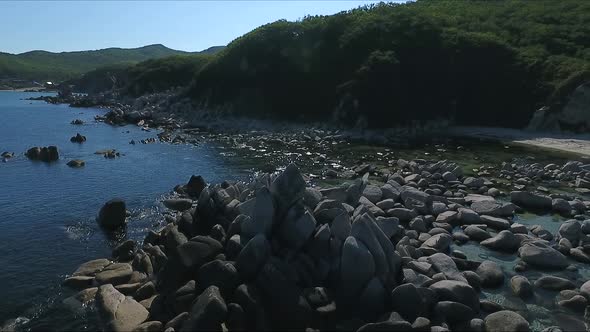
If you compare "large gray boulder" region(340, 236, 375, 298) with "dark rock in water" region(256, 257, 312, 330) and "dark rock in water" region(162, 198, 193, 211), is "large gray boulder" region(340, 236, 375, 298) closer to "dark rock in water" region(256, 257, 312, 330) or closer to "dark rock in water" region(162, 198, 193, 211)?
"dark rock in water" region(256, 257, 312, 330)

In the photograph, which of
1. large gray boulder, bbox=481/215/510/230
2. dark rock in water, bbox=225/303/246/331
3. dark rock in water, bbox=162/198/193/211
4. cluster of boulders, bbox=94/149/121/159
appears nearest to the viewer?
dark rock in water, bbox=225/303/246/331

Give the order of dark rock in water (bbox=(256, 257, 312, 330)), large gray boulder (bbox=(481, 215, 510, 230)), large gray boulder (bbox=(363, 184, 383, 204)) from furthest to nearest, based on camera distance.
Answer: large gray boulder (bbox=(363, 184, 383, 204)) → large gray boulder (bbox=(481, 215, 510, 230)) → dark rock in water (bbox=(256, 257, 312, 330))

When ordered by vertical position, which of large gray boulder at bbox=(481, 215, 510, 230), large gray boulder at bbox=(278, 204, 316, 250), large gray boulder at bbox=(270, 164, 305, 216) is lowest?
large gray boulder at bbox=(481, 215, 510, 230)

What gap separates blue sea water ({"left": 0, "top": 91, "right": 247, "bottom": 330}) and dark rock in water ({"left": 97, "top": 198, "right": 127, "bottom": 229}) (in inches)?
28.0

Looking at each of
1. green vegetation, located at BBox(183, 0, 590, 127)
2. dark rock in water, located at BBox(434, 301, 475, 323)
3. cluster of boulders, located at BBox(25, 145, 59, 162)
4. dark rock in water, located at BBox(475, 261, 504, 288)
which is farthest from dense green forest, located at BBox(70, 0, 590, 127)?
dark rock in water, located at BBox(434, 301, 475, 323)

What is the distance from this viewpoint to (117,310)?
18.0 metres

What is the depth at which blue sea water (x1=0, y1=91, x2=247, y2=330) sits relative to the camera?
20.2m

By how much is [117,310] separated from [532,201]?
92.5ft

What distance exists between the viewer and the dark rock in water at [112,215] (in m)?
29.0

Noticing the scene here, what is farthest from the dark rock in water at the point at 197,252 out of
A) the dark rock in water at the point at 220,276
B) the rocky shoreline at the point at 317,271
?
the dark rock in water at the point at 220,276

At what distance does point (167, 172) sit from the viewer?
45.1 meters

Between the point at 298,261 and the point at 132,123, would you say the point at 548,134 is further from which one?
the point at 132,123

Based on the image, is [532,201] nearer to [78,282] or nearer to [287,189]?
[287,189]

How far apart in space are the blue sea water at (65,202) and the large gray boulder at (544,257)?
811 inches
